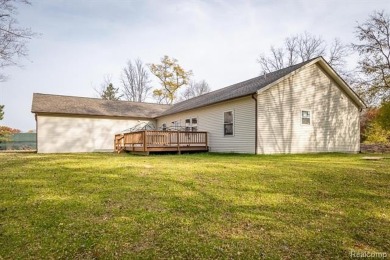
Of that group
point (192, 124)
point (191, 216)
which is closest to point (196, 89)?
point (192, 124)

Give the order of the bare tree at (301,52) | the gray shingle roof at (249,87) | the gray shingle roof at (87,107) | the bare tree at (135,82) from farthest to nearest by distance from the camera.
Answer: the bare tree at (135,82), the bare tree at (301,52), the gray shingle roof at (87,107), the gray shingle roof at (249,87)

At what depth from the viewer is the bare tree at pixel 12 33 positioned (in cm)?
1212

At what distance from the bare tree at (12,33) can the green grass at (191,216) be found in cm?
920

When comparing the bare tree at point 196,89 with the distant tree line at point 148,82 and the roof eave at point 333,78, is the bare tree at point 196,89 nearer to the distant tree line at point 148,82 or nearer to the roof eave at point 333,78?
the distant tree line at point 148,82

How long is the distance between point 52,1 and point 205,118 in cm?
1012

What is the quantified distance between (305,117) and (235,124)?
3.95 m

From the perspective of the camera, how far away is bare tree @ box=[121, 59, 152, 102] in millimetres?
41625

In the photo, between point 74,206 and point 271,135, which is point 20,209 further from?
point 271,135

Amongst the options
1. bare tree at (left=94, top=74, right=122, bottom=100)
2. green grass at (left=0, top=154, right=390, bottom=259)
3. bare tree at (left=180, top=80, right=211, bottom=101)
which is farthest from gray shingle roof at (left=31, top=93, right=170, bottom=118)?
bare tree at (left=180, top=80, right=211, bottom=101)

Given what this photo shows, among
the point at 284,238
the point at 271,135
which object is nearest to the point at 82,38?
the point at 271,135

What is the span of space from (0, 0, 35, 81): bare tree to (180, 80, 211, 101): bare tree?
38.8 metres

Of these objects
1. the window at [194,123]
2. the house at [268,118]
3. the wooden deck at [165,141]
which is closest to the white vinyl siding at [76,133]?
the house at [268,118]

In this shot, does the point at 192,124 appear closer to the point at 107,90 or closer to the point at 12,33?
the point at 12,33

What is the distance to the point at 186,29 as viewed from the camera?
16.0 m
